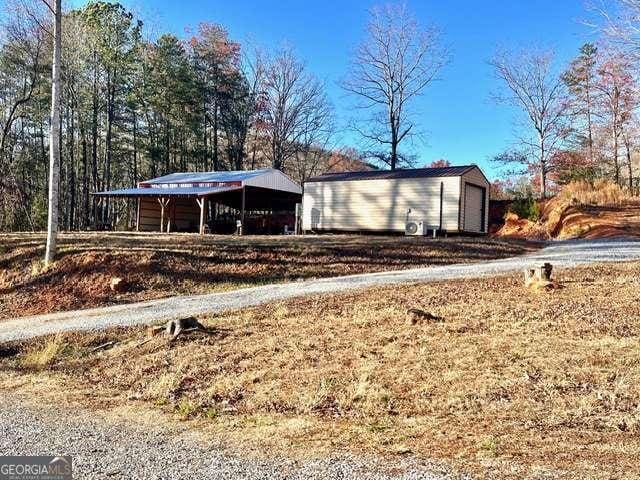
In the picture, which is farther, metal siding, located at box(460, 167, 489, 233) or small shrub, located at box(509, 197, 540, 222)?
small shrub, located at box(509, 197, 540, 222)

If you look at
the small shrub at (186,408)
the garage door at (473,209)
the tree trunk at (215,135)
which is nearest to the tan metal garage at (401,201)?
the garage door at (473,209)

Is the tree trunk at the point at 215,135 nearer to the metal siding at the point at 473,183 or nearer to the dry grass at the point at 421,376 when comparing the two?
the metal siding at the point at 473,183

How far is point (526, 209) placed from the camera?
75.3 ft

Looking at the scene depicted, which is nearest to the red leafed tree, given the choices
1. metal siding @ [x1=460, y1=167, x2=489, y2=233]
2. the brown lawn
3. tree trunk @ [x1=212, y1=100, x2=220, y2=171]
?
metal siding @ [x1=460, y1=167, x2=489, y2=233]

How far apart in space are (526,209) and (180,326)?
20.1 meters

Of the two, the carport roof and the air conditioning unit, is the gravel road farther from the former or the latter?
the carport roof

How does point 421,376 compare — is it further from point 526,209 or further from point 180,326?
point 526,209

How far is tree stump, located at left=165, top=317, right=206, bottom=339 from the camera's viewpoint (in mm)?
6293

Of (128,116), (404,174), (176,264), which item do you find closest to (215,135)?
(128,116)

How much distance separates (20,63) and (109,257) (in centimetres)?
1978

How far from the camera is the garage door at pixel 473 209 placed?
18.6 metres

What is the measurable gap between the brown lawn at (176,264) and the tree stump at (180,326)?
3.75 m

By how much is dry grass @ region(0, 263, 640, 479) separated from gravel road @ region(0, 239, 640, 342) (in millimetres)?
785

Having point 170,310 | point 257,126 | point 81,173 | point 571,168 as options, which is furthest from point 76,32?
point 571,168
